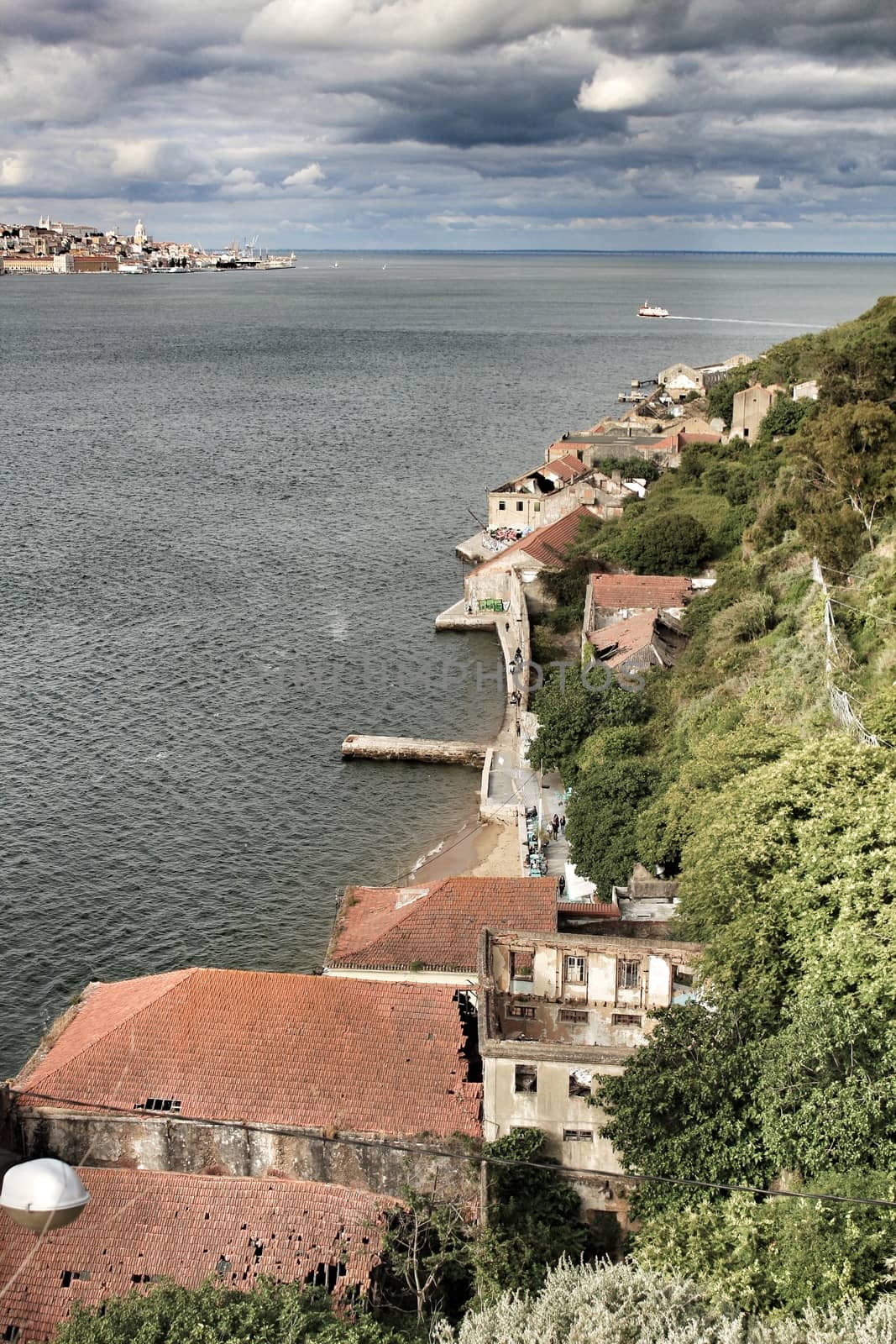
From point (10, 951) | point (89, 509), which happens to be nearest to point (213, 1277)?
point (10, 951)

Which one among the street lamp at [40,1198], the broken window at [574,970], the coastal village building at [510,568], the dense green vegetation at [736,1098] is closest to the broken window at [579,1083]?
the dense green vegetation at [736,1098]

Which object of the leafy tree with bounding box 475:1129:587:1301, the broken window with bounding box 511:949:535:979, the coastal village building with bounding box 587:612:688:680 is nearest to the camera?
the leafy tree with bounding box 475:1129:587:1301

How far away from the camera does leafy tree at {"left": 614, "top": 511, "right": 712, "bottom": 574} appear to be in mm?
47688

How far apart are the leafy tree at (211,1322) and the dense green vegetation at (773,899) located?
13.0ft

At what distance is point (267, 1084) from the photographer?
1906 cm

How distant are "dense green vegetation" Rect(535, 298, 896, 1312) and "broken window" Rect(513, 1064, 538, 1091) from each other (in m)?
1.00

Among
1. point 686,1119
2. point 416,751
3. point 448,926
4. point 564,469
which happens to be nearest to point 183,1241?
point 686,1119

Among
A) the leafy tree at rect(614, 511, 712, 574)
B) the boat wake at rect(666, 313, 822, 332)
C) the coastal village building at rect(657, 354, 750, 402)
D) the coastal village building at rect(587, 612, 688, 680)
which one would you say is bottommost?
the coastal village building at rect(587, 612, 688, 680)

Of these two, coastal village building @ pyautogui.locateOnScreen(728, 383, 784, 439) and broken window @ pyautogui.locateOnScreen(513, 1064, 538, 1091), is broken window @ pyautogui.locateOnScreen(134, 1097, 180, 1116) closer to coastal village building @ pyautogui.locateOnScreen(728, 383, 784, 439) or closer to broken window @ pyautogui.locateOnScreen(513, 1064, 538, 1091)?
broken window @ pyautogui.locateOnScreen(513, 1064, 538, 1091)

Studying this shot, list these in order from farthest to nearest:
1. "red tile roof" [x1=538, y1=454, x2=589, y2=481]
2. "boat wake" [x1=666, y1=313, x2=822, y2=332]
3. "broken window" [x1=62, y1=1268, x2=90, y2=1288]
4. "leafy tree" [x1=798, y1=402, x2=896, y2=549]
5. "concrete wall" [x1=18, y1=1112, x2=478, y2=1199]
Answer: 1. "boat wake" [x1=666, y1=313, x2=822, y2=332]
2. "red tile roof" [x1=538, y1=454, x2=589, y2=481]
3. "leafy tree" [x1=798, y1=402, x2=896, y2=549]
4. "concrete wall" [x1=18, y1=1112, x2=478, y2=1199]
5. "broken window" [x1=62, y1=1268, x2=90, y2=1288]

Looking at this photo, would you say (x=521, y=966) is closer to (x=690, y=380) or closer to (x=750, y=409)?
(x=750, y=409)

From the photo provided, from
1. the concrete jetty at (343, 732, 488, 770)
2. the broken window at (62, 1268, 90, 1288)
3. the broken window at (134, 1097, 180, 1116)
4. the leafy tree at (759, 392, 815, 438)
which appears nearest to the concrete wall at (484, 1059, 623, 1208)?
the broken window at (134, 1097, 180, 1116)

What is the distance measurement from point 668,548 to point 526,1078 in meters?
33.0

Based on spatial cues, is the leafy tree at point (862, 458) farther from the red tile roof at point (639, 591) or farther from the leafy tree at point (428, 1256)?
the leafy tree at point (428, 1256)
